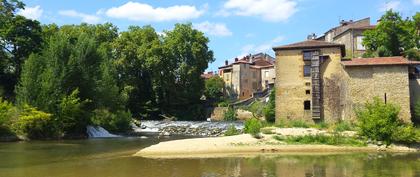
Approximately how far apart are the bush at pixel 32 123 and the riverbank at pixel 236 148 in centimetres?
1352

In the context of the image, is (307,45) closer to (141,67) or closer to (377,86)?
(377,86)

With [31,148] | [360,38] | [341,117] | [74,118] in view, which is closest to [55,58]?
[74,118]

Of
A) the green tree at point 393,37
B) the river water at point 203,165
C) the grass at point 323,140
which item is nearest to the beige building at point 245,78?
the green tree at point 393,37

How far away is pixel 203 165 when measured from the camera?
23297 mm

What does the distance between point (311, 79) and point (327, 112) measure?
3.23 metres

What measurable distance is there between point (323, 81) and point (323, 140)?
1124 cm

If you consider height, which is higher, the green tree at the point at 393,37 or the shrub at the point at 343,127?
the green tree at the point at 393,37

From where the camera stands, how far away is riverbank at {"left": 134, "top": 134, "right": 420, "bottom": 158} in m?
29.0

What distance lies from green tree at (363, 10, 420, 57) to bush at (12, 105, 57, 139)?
33742mm

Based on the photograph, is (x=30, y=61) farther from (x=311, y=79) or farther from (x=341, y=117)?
(x=341, y=117)

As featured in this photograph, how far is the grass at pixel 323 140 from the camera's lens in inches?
1245

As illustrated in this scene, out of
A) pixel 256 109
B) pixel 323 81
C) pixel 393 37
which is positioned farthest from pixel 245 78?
pixel 323 81

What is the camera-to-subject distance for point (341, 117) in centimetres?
4088

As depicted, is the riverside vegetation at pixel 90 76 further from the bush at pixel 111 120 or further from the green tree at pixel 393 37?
the green tree at pixel 393 37
